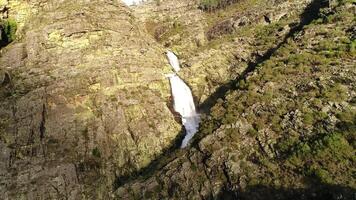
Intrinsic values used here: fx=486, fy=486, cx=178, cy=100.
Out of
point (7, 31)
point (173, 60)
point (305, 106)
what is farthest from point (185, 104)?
point (7, 31)

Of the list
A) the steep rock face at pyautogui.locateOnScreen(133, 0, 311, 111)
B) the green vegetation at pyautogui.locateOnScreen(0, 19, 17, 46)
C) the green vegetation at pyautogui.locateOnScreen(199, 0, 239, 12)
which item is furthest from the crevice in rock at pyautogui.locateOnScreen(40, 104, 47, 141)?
the green vegetation at pyautogui.locateOnScreen(199, 0, 239, 12)

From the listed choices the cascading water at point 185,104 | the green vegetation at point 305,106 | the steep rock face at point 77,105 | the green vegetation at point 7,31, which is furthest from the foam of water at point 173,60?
the green vegetation at point 7,31

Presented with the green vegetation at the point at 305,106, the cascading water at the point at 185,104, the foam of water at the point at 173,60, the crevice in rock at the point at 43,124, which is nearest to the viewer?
the green vegetation at the point at 305,106

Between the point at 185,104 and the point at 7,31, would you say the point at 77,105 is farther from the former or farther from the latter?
the point at 7,31

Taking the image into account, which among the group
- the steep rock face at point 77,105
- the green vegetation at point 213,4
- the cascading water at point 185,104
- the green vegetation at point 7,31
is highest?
the green vegetation at point 7,31

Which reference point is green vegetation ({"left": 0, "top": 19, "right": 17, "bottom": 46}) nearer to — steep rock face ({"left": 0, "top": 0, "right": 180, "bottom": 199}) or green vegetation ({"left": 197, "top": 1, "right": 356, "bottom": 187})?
steep rock face ({"left": 0, "top": 0, "right": 180, "bottom": 199})

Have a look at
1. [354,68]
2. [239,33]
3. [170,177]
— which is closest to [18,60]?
[170,177]

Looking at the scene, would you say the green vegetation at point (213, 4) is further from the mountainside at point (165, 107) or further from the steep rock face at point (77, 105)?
the steep rock face at point (77, 105)

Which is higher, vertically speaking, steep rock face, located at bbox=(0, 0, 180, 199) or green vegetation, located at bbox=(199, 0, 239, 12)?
steep rock face, located at bbox=(0, 0, 180, 199)
